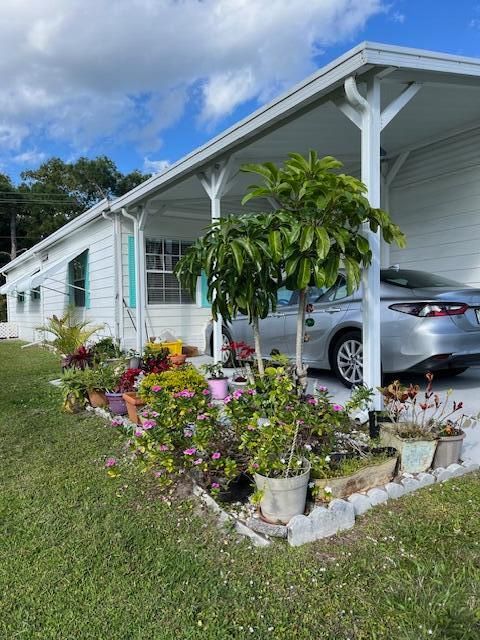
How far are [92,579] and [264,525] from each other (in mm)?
863

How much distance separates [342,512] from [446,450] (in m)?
0.96

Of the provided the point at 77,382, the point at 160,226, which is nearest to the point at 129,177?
the point at 160,226

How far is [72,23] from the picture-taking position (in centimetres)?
792

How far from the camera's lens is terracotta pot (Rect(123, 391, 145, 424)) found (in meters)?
4.21

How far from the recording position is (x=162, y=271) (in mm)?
9320

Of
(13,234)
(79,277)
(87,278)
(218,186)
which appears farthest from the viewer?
(13,234)

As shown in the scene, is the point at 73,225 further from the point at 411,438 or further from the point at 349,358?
the point at 411,438

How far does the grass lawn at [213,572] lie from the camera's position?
68.0 inches

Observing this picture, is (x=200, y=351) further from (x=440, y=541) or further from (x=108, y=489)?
(x=440, y=541)

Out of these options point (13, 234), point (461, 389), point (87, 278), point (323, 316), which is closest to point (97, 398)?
point (323, 316)

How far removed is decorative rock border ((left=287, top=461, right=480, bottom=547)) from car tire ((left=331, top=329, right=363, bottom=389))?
1.92 meters

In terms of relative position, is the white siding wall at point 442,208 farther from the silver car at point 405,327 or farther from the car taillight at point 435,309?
the car taillight at point 435,309

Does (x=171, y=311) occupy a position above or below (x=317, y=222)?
below

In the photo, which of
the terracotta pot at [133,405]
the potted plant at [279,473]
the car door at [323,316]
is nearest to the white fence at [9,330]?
the terracotta pot at [133,405]
